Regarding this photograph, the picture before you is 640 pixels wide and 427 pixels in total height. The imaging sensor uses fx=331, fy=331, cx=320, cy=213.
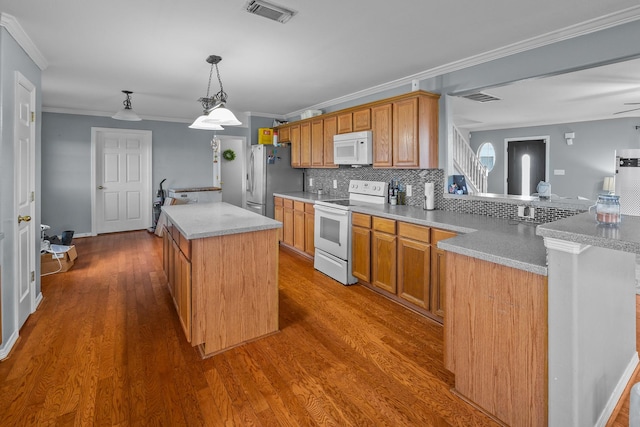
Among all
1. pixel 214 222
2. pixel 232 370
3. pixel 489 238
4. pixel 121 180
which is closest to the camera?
pixel 489 238

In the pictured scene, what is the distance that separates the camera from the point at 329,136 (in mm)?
4594

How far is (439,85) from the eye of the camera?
135 inches

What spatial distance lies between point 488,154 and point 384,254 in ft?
21.0

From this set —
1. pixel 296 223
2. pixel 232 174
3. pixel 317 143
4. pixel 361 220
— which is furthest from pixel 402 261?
pixel 232 174

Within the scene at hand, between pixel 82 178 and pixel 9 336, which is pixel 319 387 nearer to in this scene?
pixel 9 336

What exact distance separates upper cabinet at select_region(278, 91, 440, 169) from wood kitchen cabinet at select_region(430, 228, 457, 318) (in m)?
0.94

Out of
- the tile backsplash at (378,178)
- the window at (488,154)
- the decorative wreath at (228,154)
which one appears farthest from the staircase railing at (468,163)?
the decorative wreath at (228,154)

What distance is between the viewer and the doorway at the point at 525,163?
7180 mm

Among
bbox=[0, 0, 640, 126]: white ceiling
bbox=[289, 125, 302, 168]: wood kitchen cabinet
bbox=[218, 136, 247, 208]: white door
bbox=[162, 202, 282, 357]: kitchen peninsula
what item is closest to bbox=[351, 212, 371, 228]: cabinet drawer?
bbox=[162, 202, 282, 357]: kitchen peninsula

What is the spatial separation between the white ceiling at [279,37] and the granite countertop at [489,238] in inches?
57.9

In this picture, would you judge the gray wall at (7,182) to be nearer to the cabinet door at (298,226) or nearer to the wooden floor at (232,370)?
the wooden floor at (232,370)

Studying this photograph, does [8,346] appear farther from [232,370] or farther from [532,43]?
[532,43]

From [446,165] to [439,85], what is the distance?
2.74 feet

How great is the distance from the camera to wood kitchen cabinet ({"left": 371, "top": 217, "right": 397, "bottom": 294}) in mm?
3153
